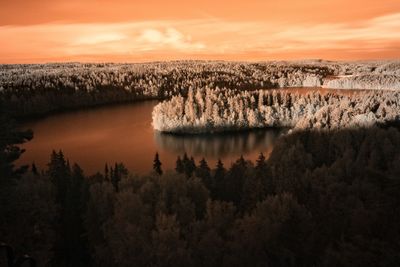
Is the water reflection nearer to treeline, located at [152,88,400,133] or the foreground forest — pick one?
treeline, located at [152,88,400,133]

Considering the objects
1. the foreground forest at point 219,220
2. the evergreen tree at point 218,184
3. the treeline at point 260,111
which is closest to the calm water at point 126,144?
the treeline at point 260,111

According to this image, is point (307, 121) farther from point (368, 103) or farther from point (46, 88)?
point (46, 88)

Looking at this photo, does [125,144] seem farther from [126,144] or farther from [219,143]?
[219,143]

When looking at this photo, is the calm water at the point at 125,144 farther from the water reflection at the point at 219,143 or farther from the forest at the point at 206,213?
the forest at the point at 206,213

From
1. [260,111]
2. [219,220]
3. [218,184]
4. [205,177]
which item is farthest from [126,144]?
[219,220]

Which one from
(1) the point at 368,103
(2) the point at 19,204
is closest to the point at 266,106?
(1) the point at 368,103

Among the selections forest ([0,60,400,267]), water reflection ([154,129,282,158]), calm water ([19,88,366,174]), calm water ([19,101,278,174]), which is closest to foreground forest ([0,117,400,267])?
forest ([0,60,400,267])
